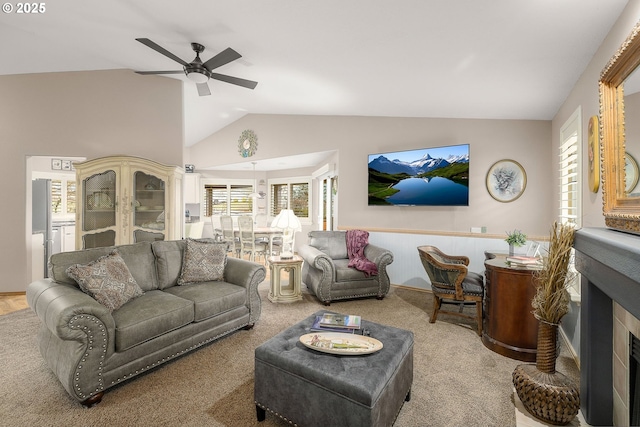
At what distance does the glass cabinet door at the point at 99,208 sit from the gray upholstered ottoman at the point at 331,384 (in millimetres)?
3501

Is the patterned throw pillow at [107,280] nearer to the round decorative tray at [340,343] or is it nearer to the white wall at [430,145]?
the round decorative tray at [340,343]

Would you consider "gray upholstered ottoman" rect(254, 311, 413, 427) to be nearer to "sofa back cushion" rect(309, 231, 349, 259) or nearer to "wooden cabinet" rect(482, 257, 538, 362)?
"wooden cabinet" rect(482, 257, 538, 362)

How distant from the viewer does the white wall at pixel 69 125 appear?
4164 millimetres

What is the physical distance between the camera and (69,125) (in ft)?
14.2

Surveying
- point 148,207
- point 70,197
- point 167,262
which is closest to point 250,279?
point 167,262

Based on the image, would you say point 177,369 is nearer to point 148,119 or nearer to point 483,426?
point 483,426

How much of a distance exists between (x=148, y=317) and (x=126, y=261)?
790 mm

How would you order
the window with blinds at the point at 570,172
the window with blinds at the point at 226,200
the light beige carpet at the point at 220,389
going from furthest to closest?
1. the window with blinds at the point at 226,200
2. the window with blinds at the point at 570,172
3. the light beige carpet at the point at 220,389

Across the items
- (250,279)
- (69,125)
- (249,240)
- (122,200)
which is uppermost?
(69,125)

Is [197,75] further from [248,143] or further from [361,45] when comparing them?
[248,143]

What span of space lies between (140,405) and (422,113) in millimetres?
4441

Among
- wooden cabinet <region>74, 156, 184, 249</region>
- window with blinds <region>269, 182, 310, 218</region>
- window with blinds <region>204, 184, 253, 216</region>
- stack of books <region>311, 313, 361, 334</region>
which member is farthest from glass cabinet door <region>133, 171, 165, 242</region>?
window with blinds <region>204, 184, 253, 216</region>

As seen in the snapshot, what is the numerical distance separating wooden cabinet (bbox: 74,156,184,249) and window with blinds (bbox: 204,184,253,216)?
12.6ft

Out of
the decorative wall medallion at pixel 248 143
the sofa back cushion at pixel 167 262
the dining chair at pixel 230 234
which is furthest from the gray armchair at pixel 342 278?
the decorative wall medallion at pixel 248 143
